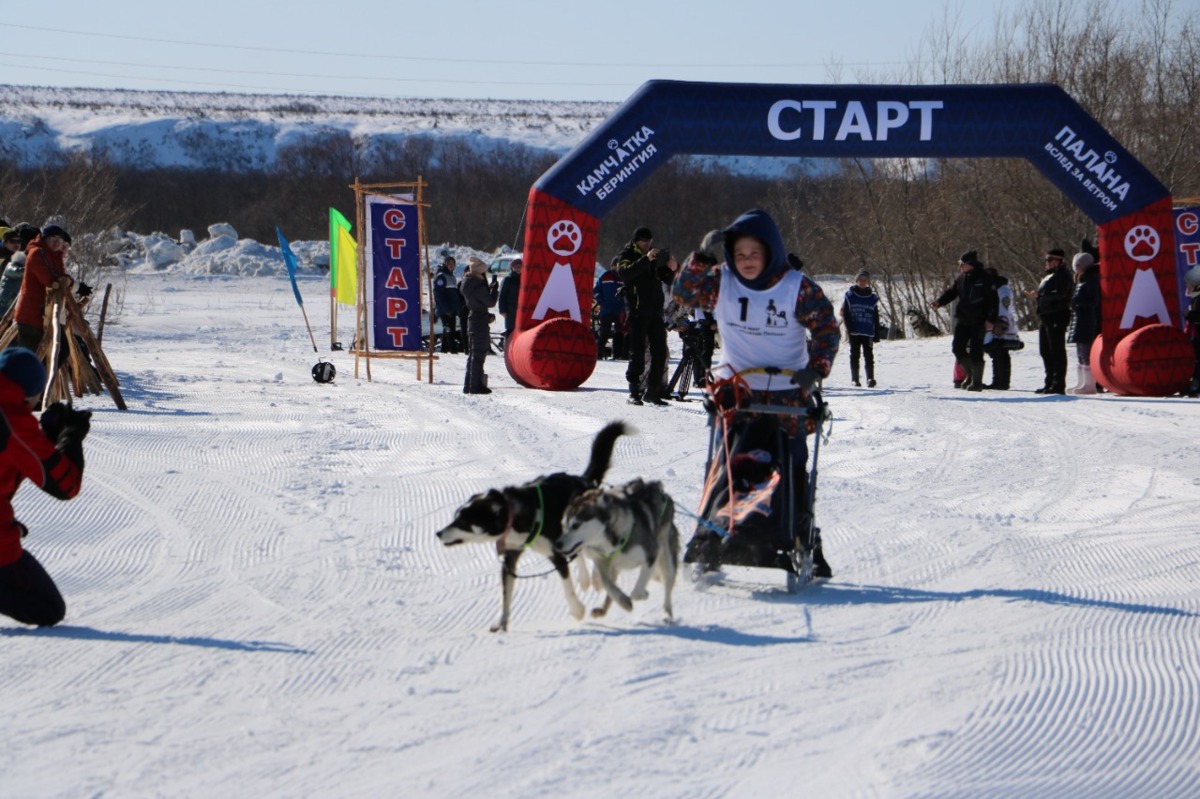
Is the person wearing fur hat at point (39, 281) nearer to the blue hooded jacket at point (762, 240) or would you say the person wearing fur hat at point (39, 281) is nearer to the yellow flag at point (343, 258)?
the blue hooded jacket at point (762, 240)

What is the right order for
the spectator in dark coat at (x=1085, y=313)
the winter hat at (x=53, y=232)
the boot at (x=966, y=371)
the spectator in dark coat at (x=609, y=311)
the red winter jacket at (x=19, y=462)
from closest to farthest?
the red winter jacket at (x=19, y=462) < the winter hat at (x=53, y=232) < the spectator in dark coat at (x=1085, y=313) < the boot at (x=966, y=371) < the spectator in dark coat at (x=609, y=311)

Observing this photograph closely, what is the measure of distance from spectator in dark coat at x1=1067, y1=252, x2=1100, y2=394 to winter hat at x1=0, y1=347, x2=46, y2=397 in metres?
12.4

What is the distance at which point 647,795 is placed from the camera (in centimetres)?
321

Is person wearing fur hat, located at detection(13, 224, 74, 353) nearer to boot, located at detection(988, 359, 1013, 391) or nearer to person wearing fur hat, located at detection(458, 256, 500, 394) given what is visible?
person wearing fur hat, located at detection(458, 256, 500, 394)

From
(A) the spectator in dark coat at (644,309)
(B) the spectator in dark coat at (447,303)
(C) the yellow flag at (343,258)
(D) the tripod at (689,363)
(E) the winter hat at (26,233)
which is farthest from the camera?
(B) the spectator in dark coat at (447,303)

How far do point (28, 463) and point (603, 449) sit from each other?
2189 mm

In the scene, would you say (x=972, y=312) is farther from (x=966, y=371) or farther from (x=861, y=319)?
(x=861, y=319)

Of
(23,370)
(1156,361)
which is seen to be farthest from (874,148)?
(23,370)

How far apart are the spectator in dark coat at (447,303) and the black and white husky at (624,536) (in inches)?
Answer: 658

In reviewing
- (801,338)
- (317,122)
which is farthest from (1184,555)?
(317,122)

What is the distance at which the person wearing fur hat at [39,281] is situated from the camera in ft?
34.8

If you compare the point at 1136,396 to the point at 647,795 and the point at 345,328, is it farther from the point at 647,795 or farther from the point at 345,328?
the point at 345,328

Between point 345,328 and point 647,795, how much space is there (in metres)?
25.7

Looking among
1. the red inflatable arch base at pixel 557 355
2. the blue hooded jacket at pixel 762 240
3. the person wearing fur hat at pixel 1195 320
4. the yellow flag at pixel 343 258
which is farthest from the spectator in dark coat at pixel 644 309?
the blue hooded jacket at pixel 762 240
